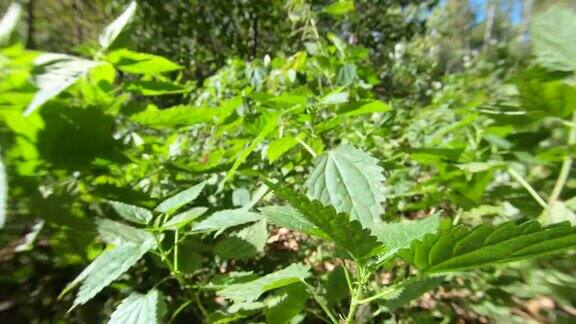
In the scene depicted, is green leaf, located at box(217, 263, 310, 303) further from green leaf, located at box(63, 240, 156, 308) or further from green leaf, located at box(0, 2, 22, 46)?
green leaf, located at box(0, 2, 22, 46)

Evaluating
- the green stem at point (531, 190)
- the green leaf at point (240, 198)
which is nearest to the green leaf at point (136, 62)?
the green leaf at point (240, 198)

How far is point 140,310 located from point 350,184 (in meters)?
0.37

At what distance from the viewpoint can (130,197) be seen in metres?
0.86

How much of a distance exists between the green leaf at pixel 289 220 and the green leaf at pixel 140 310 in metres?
0.22

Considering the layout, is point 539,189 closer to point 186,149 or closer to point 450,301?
point 450,301

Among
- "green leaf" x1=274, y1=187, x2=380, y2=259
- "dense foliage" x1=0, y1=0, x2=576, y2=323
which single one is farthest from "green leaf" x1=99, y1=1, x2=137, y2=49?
"green leaf" x1=274, y1=187, x2=380, y2=259

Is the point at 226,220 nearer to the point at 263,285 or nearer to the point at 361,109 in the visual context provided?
the point at 263,285

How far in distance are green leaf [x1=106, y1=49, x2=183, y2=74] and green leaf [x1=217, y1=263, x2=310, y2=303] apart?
19.5 inches

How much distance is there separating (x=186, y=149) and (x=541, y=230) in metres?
1.23

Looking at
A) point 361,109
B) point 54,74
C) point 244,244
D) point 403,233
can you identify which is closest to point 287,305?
point 244,244

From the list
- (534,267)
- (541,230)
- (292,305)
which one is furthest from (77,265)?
(534,267)

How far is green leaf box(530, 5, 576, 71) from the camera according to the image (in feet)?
3.32

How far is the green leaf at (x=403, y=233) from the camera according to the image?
521 millimetres

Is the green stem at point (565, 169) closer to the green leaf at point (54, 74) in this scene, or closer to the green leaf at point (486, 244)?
the green leaf at point (486, 244)
